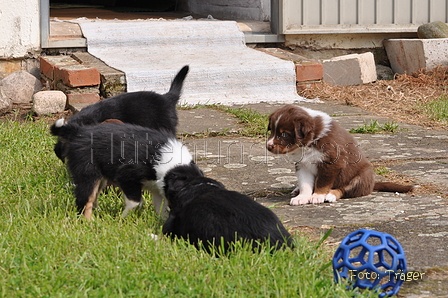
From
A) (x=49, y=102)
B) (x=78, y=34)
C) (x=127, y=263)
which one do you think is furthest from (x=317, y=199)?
(x=78, y=34)

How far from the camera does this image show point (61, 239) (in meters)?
2.86

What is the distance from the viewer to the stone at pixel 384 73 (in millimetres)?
8805

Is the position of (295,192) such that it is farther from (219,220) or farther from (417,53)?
(417,53)

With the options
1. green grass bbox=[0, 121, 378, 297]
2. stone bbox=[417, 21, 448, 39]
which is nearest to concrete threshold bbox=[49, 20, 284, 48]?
stone bbox=[417, 21, 448, 39]

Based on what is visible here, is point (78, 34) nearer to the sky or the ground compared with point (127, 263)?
nearer to the sky

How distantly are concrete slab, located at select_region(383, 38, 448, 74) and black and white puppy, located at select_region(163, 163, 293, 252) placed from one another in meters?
6.09

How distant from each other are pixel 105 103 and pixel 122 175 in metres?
1.12

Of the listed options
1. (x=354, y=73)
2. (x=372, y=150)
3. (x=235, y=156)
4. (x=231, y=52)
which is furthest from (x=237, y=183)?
Answer: (x=354, y=73)

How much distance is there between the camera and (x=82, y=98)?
646 centimetres

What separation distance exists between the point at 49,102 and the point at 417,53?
5043mm

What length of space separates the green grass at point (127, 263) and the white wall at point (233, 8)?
608cm

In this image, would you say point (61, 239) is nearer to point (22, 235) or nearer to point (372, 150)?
point (22, 235)

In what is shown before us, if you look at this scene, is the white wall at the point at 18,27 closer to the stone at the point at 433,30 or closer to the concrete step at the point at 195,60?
the concrete step at the point at 195,60

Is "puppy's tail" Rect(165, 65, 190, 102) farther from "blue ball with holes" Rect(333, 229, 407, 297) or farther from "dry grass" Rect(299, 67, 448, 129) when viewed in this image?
"dry grass" Rect(299, 67, 448, 129)
